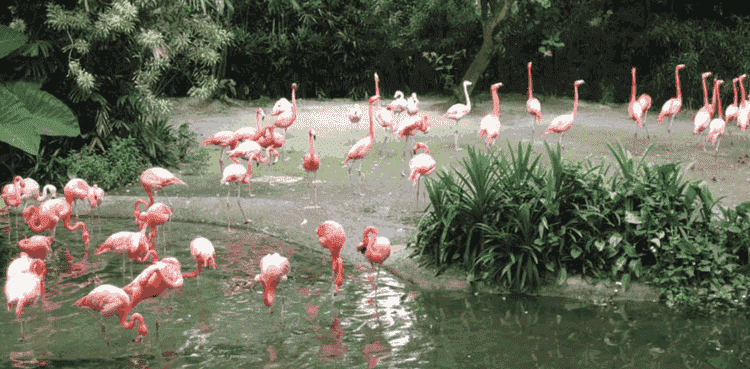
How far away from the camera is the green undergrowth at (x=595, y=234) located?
16.4 ft

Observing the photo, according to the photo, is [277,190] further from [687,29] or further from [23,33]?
[687,29]

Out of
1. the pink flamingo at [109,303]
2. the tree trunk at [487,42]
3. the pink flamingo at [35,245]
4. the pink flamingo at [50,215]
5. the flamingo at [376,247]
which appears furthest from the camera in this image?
the tree trunk at [487,42]

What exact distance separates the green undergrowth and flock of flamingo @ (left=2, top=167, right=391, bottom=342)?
723mm

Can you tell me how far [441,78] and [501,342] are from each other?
1279 centimetres

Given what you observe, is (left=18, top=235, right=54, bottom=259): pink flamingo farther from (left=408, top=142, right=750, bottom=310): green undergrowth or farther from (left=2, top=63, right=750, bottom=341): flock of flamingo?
(left=408, top=142, right=750, bottom=310): green undergrowth

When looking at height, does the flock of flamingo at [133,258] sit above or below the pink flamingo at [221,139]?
below

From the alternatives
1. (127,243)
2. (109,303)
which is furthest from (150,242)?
(109,303)

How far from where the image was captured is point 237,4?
1541 centimetres

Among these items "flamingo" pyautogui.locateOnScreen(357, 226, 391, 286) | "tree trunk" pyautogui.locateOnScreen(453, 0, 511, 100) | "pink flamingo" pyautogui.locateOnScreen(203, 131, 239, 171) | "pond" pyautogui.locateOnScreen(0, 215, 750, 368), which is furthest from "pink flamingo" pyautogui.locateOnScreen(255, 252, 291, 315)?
"tree trunk" pyautogui.locateOnScreen(453, 0, 511, 100)

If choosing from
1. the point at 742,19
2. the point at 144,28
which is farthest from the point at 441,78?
the point at 144,28

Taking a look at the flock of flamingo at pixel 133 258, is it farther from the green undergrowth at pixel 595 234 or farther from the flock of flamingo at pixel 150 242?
the green undergrowth at pixel 595 234

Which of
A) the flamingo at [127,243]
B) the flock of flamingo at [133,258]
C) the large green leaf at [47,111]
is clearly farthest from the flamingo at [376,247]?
the large green leaf at [47,111]

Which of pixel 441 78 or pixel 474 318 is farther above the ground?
pixel 441 78

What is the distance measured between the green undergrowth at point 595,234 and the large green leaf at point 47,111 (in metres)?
4.88
